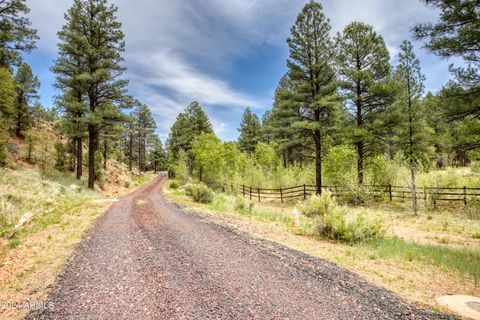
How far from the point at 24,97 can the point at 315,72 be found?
Answer: 2885cm

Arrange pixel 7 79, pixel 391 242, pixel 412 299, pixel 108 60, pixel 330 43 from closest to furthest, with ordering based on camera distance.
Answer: pixel 412 299 < pixel 391 242 < pixel 7 79 < pixel 330 43 < pixel 108 60

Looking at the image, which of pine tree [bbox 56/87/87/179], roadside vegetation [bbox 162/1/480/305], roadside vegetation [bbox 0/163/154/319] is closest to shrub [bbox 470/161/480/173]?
roadside vegetation [bbox 162/1/480/305]

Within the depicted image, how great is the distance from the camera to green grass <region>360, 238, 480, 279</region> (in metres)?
5.55

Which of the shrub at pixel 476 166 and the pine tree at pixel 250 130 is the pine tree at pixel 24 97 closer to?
the pine tree at pixel 250 130

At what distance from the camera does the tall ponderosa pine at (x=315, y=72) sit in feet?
58.6

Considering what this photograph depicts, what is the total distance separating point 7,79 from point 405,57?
30.9m

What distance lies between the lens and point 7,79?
14.9m

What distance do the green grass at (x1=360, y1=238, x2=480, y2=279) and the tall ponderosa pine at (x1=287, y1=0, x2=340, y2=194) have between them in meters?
11.1

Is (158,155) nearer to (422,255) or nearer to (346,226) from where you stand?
(346,226)

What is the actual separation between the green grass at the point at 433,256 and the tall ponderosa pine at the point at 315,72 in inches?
439

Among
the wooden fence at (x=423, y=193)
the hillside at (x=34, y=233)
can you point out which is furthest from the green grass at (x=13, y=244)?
the wooden fence at (x=423, y=193)

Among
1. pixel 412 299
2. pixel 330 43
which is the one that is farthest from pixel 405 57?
pixel 412 299

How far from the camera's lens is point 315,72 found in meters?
18.5

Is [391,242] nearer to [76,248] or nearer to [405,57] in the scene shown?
[76,248]
